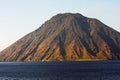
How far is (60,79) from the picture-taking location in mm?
140500

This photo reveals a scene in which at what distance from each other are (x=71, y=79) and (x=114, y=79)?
18.8 m

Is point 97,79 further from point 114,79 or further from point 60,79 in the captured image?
Answer: point 60,79

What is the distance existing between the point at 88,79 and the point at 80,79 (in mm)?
3454

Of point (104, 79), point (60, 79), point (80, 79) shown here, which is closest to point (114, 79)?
point (104, 79)

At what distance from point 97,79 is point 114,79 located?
7119mm


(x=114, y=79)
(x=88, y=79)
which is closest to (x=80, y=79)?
(x=88, y=79)

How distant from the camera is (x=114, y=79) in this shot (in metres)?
135

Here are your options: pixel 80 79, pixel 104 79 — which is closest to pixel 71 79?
pixel 80 79

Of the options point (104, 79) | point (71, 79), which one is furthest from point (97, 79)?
point (71, 79)

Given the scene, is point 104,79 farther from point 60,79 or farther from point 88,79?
point 60,79

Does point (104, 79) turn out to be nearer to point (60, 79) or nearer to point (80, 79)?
point (80, 79)

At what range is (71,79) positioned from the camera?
461ft

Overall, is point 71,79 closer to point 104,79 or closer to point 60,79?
point 60,79

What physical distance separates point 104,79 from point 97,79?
9.75ft
